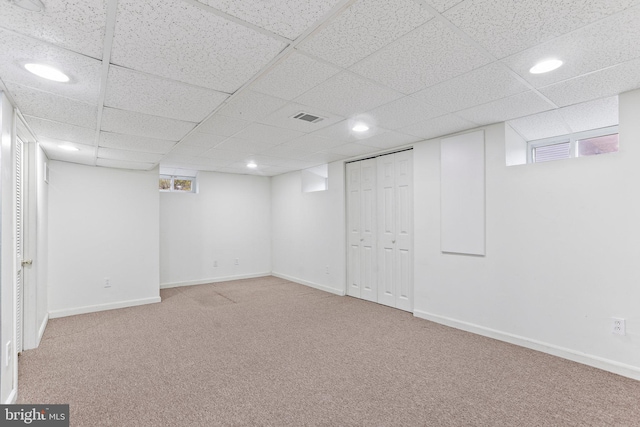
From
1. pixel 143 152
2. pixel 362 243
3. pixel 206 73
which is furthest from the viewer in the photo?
pixel 362 243

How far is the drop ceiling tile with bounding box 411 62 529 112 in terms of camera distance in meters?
2.16

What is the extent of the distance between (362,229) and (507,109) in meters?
2.73

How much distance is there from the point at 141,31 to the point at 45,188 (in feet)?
12.2

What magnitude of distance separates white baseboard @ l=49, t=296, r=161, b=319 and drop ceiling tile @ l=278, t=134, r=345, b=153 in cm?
330

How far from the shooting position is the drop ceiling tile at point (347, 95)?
224cm

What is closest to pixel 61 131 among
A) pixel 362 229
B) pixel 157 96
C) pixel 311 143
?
pixel 157 96

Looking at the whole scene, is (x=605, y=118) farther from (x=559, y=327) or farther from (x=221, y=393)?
(x=221, y=393)

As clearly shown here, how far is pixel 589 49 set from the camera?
6.09 ft

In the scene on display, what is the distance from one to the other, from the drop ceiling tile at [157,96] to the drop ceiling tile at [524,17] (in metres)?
1.65

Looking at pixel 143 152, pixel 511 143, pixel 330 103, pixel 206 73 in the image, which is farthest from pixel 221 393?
pixel 511 143

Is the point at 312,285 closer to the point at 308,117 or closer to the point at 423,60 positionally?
the point at 308,117

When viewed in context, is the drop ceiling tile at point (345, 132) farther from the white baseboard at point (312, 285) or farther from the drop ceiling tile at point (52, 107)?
the white baseboard at point (312, 285)

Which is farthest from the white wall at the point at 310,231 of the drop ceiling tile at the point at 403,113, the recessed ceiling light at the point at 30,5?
the recessed ceiling light at the point at 30,5

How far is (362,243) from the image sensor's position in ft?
16.7
